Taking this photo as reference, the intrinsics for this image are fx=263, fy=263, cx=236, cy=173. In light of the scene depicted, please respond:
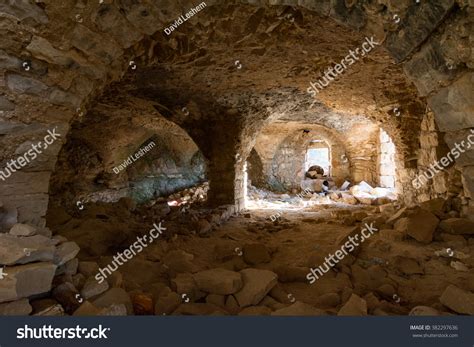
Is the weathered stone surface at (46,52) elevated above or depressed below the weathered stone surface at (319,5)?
below

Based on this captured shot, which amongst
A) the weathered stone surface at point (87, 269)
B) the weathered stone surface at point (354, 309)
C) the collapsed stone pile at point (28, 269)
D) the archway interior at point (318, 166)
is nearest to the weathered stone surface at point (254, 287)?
the weathered stone surface at point (354, 309)

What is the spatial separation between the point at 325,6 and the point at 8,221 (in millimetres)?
2602

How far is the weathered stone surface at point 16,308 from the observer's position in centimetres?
148

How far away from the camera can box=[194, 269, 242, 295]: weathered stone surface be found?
7.50 feet

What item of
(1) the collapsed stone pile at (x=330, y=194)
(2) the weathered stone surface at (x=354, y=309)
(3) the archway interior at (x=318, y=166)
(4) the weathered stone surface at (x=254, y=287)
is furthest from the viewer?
(3) the archway interior at (x=318, y=166)

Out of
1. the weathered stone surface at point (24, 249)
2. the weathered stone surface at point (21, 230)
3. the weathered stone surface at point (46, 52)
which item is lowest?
the weathered stone surface at point (24, 249)

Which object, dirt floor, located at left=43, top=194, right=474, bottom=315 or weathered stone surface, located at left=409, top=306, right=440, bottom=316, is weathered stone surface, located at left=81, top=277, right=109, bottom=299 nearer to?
dirt floor, located at left=43, top=194, right=474, bottom=315

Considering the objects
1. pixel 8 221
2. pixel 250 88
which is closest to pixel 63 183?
pixel 250 88

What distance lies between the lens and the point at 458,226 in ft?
11.9

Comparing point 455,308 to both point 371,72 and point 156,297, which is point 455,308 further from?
point 371,72

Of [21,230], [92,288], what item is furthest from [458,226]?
[21,230]

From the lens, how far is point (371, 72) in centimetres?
436

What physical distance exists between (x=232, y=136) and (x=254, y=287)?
4852 millimetres

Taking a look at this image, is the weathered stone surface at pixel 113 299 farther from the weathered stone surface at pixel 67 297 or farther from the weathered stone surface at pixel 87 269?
the weathered stone surface at pixel 87 269
